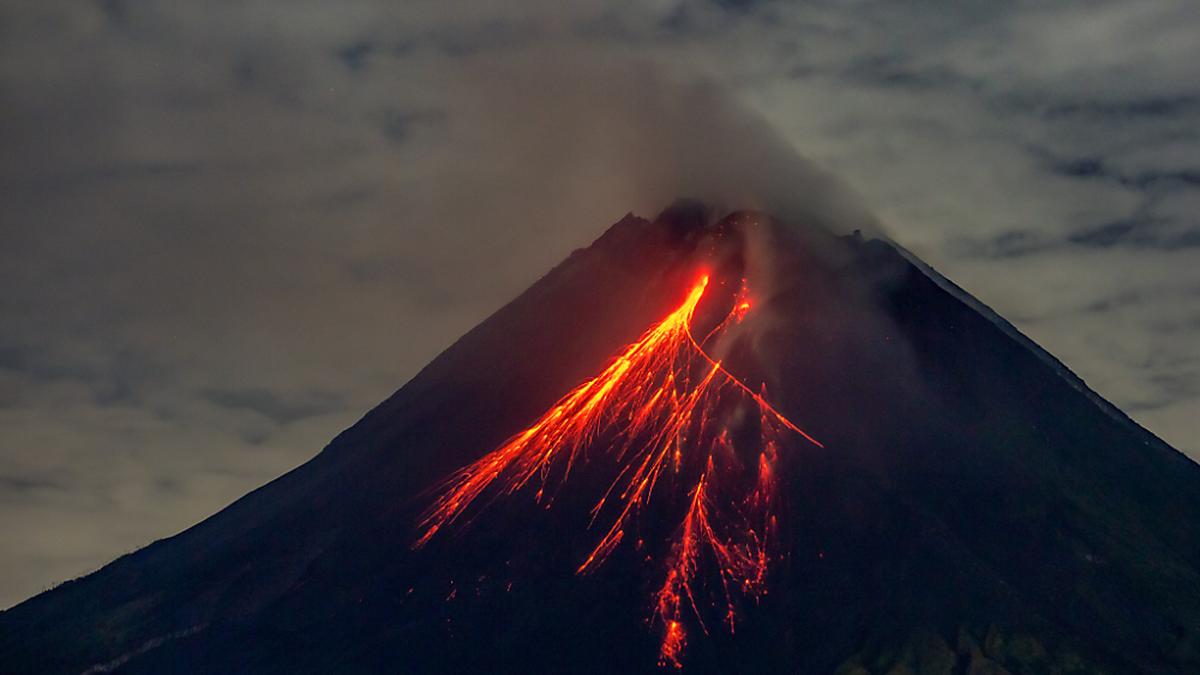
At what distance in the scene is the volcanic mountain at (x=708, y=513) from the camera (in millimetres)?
90500

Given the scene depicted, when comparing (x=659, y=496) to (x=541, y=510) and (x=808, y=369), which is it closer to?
(x=541, y=510)

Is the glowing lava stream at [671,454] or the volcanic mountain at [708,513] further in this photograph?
the glowing lava stream at [671,454]

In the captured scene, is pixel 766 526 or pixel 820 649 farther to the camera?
pixel 766 526

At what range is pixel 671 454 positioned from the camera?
332ft

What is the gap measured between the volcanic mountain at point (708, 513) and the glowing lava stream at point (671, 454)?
8.4 inches

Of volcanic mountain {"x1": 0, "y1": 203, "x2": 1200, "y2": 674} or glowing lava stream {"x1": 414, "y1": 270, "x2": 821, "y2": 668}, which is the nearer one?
volcanic mountain {"x1": 0, "y1": 203, "x2": 1200, "y2": 674}

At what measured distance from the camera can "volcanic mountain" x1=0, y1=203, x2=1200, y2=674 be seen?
297ft

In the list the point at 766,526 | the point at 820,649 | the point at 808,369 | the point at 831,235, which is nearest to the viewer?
the point at 820,649

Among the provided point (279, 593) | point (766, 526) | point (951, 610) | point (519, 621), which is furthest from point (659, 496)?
point (279, 593)

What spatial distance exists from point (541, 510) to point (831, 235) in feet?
118

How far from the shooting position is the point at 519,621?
91438 millimetres

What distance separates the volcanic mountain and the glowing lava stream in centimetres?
21

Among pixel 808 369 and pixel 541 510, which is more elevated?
pixel 808 369

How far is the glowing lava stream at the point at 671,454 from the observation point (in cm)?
9400
